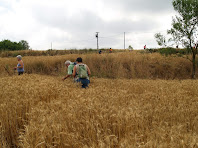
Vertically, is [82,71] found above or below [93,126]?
above

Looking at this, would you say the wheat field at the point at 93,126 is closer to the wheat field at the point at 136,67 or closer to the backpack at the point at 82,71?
the backpack at the point at 82,71

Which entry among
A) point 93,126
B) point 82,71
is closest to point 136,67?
point 82,71

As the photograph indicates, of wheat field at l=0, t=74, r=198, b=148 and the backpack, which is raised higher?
the backpack

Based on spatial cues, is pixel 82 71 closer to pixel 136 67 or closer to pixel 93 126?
pixel 93 126

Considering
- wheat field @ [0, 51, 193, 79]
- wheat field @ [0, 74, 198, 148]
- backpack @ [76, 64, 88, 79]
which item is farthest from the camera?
wheat field @ [0, 51, 193, 79]

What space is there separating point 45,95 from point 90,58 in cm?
1020

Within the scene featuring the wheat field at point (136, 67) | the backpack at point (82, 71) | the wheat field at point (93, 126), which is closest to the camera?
the wheat field at point (93, 126)

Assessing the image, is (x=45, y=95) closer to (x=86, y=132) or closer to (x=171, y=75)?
(x=86, y=132)

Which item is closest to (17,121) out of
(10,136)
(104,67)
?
(10,136)

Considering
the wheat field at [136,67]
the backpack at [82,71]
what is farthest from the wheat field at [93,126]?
the wheat field at [136,67]

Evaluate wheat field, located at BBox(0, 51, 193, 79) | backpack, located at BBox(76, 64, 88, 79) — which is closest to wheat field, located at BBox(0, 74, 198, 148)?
backpack, located at BBox(76, 64, 88, 79)

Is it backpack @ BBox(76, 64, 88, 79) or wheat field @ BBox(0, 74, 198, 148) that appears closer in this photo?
wheat field @ BBox(0, 74, 198, 148)

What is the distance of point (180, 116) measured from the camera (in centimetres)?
298

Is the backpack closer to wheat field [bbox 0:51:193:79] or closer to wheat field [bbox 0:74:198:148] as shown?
wheat field [bbox 0:74:198:148]
